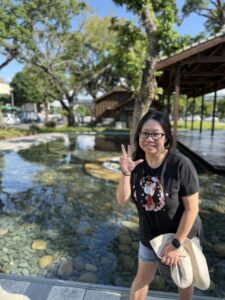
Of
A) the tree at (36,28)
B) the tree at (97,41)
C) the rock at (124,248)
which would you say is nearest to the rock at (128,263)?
the rock at (124,248)

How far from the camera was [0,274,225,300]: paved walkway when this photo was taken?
225cm

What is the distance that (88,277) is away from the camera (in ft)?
9.23

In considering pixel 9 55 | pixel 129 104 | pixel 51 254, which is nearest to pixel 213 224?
pixel 51 254

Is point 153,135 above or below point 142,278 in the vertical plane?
above

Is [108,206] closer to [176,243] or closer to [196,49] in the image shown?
[176,243]

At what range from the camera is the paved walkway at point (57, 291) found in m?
2.25

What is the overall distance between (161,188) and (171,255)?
16.6 inches

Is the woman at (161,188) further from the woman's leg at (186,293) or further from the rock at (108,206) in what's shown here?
the rock at (108,206)

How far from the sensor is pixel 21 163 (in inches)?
357

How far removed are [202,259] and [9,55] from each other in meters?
18.9

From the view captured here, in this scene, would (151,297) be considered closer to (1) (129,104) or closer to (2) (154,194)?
(2) (154,194)

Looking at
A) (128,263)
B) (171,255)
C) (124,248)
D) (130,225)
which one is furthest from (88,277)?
(171,255)

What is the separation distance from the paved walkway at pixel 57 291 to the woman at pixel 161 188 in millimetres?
692

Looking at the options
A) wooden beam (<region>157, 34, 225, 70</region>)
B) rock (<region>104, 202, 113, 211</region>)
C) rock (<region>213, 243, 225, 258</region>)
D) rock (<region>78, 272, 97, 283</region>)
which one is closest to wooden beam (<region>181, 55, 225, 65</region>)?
wooden beam (<region>157, 34, 225, 70</region>)
